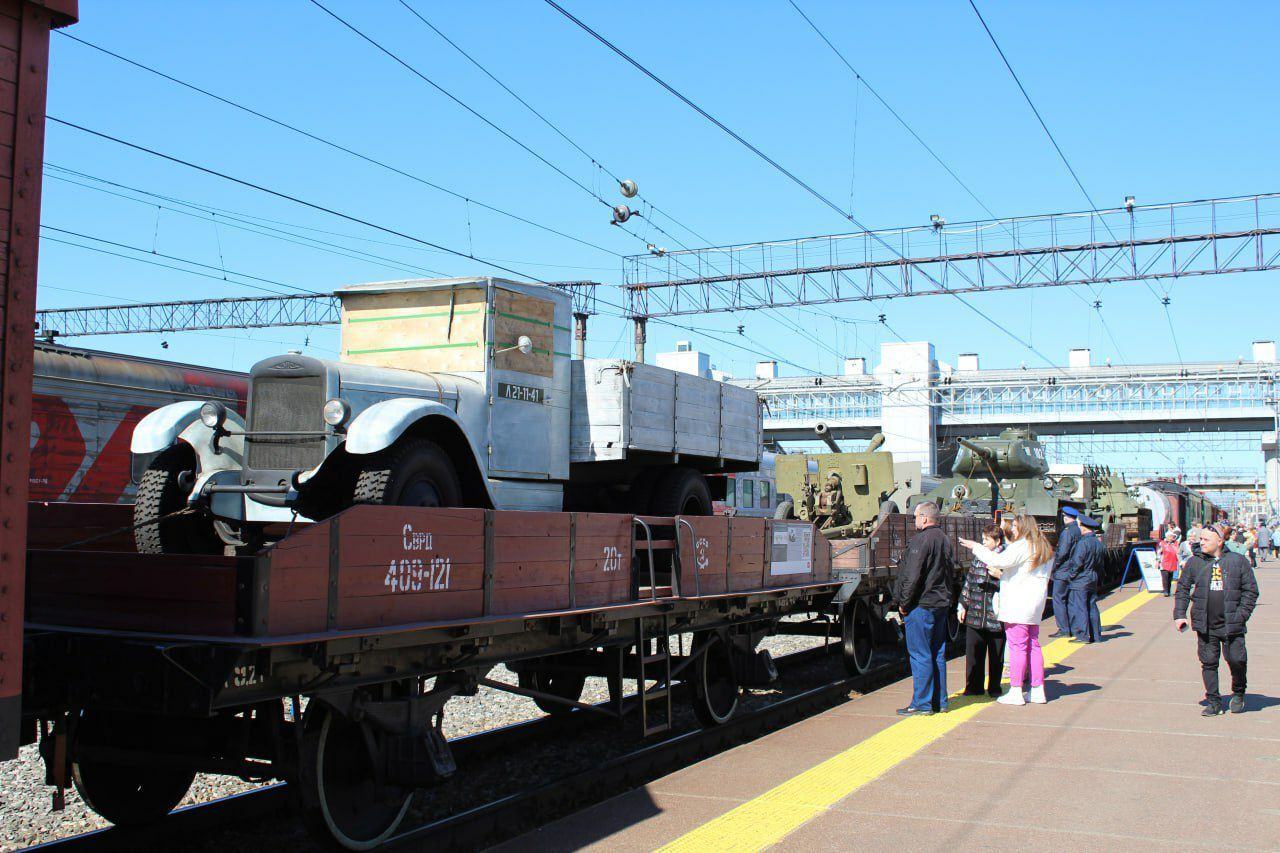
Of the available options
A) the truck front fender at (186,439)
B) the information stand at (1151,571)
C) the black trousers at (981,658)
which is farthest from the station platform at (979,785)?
the information stand at (1151,571)

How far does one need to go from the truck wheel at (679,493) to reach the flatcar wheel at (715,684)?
1241 mm

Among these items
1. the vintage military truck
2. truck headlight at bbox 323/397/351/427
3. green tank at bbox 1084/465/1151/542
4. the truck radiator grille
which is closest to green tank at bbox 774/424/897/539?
the vintage military truck

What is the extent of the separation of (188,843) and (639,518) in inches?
132

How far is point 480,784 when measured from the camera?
26.1ft

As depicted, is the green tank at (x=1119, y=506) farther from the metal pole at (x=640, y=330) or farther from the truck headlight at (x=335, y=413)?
the truck headlight at (x=335, y=413)

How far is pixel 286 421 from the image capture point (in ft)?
24.2

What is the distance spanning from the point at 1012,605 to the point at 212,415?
6.76m

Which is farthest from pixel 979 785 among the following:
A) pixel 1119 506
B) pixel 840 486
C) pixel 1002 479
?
pixel 1119 506

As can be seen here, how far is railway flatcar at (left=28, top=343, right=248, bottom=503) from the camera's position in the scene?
13805 millimetres

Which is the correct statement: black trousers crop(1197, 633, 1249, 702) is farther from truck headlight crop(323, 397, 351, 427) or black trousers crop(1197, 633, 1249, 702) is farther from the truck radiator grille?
the truck radiator grille

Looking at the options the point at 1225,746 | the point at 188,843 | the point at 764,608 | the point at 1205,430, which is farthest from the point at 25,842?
the point at 1205,430

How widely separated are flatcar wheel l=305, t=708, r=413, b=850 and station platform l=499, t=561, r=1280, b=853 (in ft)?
2.55

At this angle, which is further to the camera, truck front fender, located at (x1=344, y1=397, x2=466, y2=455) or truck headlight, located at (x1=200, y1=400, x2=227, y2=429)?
truck headlight, located at (x1=200, y1=400, x2=227, y2=429)

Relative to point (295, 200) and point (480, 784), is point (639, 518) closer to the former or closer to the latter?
point (480, 784)
